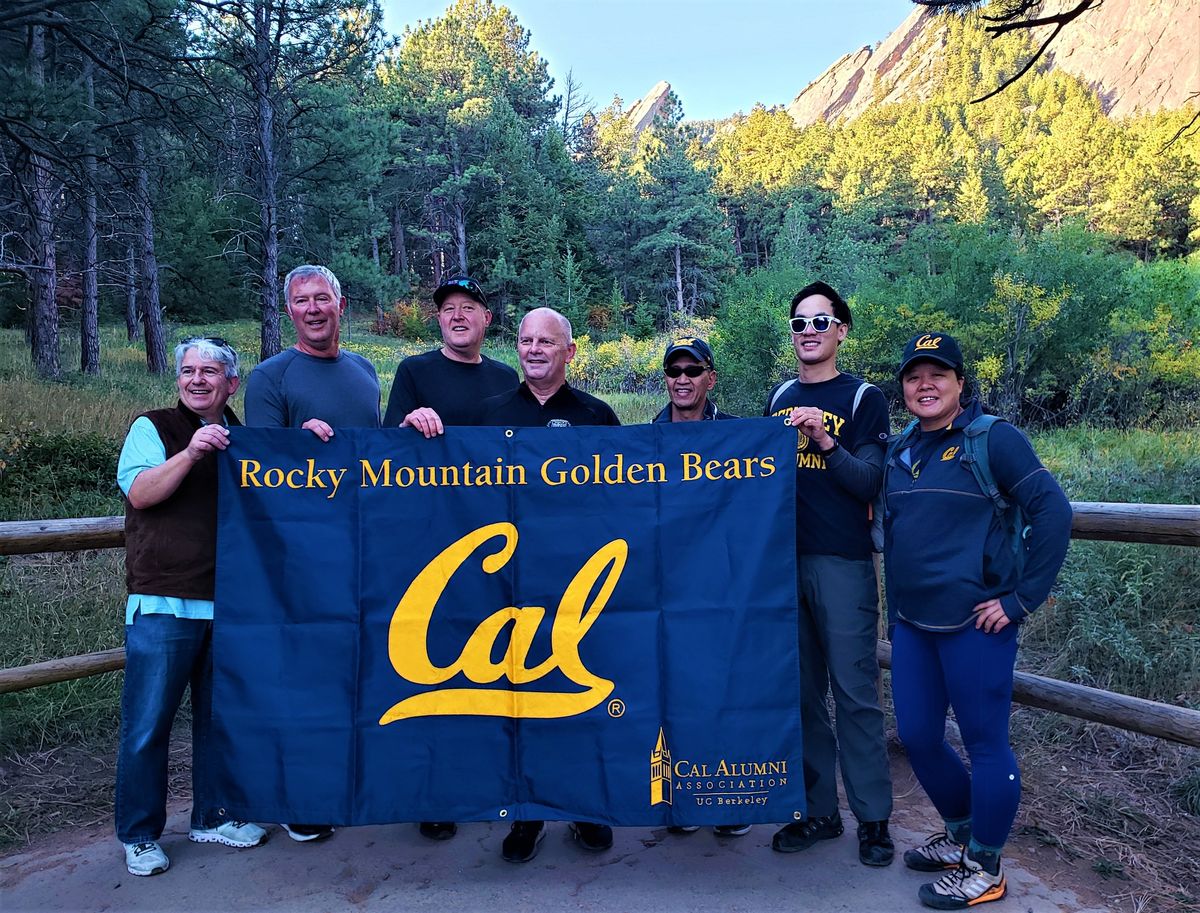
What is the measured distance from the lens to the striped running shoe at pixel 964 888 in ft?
10.4

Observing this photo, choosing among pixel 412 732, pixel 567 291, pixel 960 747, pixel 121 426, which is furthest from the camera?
pixel 567 291

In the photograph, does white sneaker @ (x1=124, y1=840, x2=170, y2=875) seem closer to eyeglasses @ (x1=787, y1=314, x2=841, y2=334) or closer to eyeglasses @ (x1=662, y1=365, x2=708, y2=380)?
eyeglasses @ (x1=662, y1=365, x2=708, y2=380)

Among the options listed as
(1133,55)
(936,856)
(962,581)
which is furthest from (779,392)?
(1133,55)

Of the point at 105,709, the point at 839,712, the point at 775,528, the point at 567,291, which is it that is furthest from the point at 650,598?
the point at 567,291

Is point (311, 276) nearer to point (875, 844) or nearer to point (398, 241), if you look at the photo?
point (875, 844)

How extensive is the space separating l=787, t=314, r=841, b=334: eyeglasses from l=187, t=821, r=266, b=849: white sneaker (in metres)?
3.23

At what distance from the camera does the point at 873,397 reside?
3562 mm

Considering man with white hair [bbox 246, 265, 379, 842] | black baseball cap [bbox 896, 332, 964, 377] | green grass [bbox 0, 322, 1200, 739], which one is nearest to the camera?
black baseball cap [bbox 896, 332, 964, 377]

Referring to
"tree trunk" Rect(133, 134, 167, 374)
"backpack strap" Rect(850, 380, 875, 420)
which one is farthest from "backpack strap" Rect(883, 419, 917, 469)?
"tree trunk" Rect(133, 134, 167, 374)

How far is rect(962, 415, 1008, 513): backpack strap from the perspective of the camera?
3.04 metres

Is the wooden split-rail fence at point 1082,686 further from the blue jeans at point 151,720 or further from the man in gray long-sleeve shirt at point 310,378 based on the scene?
the man in gray long-sleeve shirt at point 310,378

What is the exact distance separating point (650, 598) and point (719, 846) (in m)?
1.19

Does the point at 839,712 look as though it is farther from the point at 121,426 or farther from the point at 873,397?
the point at 121,426

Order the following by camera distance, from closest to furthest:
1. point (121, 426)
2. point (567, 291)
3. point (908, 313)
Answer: point (121, 426), point (908, 313), point (567, 291)
